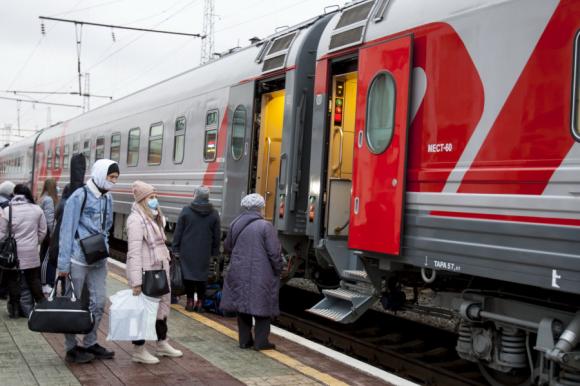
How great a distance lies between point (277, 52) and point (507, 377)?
210 inches

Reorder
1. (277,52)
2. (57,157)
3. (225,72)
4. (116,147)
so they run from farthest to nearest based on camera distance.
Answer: (57,157)
(116,147)
(225,72)
(277,52)

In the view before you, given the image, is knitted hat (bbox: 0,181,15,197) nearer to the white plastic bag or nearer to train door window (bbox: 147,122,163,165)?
the white plastic bag

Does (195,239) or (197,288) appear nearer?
(197,288)

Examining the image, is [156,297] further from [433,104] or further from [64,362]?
[433,104]

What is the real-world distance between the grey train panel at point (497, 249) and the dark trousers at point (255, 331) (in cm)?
140

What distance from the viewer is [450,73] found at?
605 centimetres

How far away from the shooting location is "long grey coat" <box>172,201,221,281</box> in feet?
29.7

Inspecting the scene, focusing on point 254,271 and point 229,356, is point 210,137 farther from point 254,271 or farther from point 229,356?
point 229,356

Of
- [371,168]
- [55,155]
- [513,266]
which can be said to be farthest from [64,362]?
[55,155]

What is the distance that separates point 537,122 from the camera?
16.9 ft

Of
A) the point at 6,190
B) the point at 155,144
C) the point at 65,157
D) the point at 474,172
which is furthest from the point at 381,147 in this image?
the point at 65,157

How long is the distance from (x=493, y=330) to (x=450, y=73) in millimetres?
2206

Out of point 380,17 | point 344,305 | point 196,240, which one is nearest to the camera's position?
point 380,17

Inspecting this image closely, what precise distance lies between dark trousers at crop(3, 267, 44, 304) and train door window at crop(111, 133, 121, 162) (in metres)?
8.82
